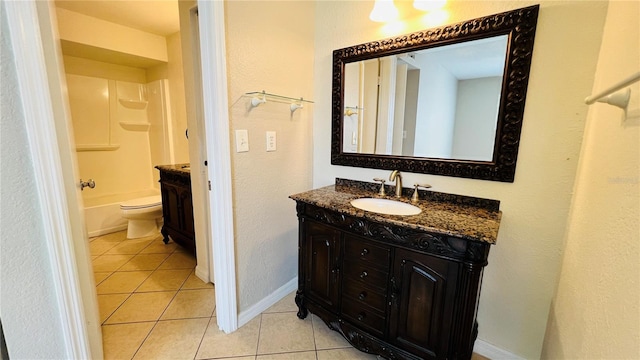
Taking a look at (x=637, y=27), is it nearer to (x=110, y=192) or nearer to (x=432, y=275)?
(x=432, y=275)

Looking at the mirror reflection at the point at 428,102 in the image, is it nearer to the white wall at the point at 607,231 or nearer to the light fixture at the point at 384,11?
the light fixture at the point at 384,11

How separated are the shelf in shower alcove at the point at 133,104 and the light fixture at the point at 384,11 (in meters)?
3.60

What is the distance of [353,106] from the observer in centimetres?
185

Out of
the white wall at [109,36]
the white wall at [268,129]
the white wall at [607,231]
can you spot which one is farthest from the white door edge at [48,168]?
the white wall at [109,36]

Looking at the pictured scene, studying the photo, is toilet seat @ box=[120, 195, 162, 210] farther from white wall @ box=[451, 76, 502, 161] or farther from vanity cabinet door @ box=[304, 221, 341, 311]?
white wall @ box=[451, 76, 502, 161]

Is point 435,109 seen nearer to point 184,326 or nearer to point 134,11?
point 184,326

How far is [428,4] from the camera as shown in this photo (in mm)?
1381

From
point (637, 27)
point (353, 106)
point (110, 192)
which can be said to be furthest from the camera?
point (110, 192)

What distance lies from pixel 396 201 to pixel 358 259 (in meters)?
0.43

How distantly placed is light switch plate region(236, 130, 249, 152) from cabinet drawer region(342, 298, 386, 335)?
1.07 meters

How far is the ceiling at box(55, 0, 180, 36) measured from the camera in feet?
7.75

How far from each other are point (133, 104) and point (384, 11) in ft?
12.2

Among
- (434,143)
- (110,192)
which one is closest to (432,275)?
(434,143)

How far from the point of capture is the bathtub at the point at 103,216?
120 inches
